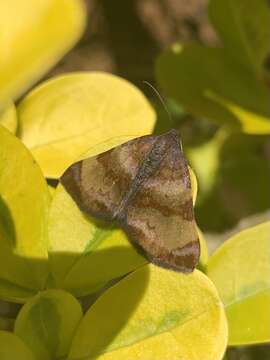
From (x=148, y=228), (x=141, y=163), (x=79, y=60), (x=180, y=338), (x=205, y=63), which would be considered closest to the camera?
(x=180, y=338)

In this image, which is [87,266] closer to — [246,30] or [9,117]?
[9,117]

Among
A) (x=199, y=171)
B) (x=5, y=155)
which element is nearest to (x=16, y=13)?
(x=5, y=155)

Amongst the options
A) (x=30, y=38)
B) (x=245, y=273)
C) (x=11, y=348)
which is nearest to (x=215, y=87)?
(x=245, y=273)

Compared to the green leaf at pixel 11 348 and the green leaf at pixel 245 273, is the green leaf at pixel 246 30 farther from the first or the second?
the green leaf at pixel 11 348

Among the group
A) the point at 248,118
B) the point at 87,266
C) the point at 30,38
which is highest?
the point at 30,38

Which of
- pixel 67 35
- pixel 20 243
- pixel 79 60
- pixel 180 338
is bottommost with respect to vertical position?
pixel 79 60

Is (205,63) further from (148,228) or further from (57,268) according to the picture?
(57,268)
